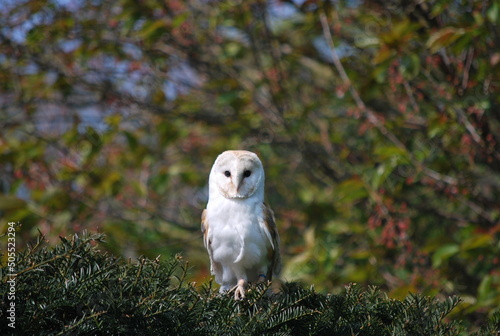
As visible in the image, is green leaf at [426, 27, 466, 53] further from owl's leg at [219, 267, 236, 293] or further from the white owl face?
owl's leg at [219, 267, 236, 293]

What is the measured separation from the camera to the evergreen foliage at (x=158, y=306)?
5.85 feet

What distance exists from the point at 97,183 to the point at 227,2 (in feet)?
5.62

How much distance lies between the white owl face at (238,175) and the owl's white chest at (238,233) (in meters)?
0.04

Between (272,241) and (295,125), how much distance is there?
75.9 inches

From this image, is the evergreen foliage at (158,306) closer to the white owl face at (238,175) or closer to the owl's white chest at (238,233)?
the owl's white chest at (238,233)

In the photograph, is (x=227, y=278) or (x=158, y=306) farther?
(x=227, y=278)

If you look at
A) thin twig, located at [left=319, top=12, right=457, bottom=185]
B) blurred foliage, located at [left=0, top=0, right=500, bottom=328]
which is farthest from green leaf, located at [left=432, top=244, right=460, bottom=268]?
thin twig, located at [left=319, top=12, right=457, bottom=185]

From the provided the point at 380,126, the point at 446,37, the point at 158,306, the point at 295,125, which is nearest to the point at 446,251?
the point at 380,126

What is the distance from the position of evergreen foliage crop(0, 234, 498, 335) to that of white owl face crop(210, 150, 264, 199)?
22.7 inches

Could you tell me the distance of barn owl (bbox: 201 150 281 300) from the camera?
2682mm

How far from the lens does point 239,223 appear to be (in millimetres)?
2676

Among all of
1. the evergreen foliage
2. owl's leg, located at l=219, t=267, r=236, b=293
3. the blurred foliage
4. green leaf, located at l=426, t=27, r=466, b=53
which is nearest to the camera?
the evergreen foliage

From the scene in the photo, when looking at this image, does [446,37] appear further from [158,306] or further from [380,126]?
[158,306]

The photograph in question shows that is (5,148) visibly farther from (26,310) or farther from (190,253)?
(26,310)
